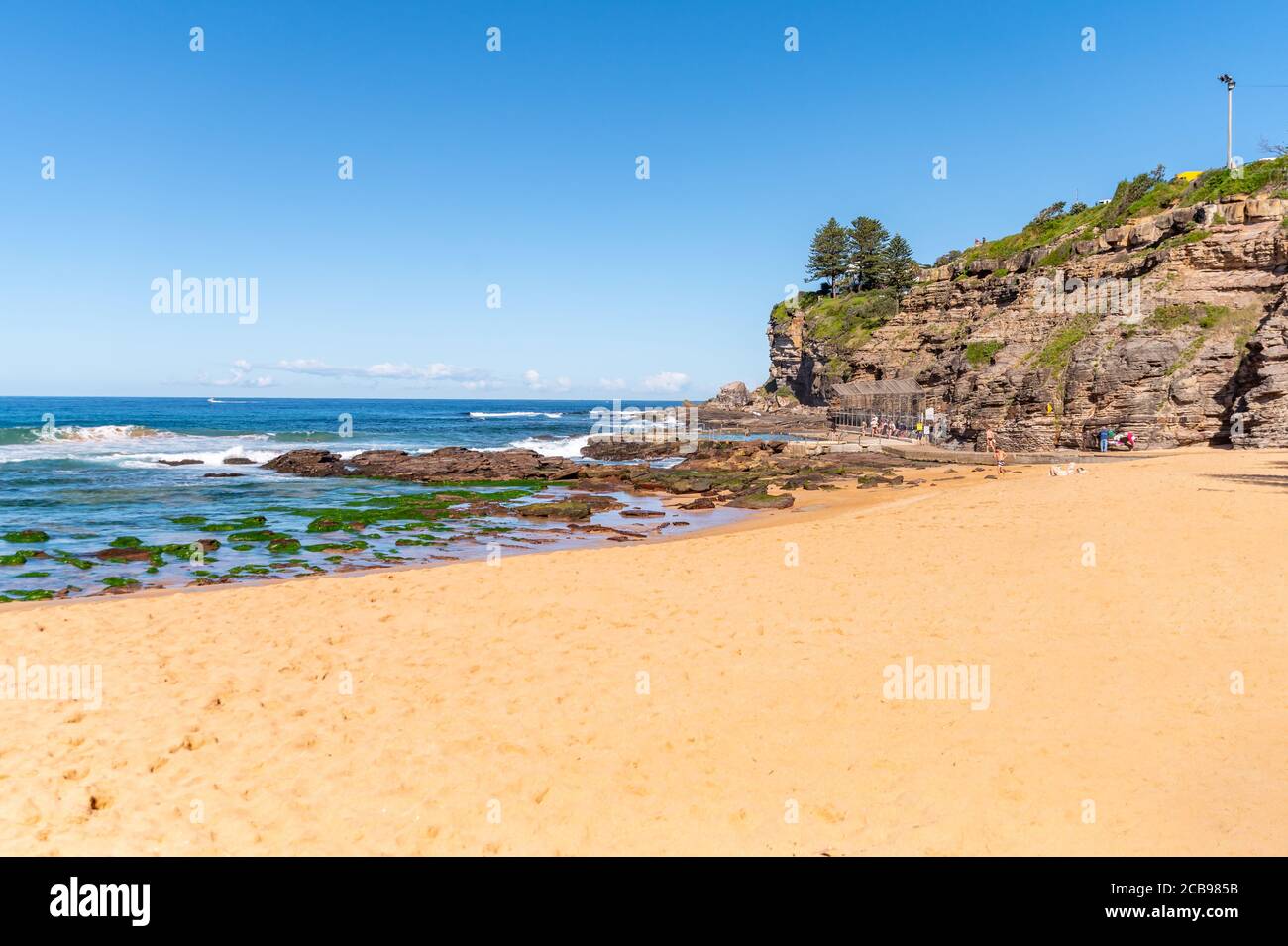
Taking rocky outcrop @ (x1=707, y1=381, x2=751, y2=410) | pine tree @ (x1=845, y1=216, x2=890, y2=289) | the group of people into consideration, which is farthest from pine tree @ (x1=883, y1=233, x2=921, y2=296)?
the group of people

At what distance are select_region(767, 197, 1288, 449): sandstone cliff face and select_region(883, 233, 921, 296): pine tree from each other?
4307 centimetres

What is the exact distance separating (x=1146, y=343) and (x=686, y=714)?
3773 centimetres

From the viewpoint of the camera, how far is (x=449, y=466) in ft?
126

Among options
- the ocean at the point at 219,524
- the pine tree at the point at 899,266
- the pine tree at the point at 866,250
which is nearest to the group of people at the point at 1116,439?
the ocean at the point at 219,524

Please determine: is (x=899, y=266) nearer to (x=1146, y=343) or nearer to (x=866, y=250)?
(x=866, y=250)

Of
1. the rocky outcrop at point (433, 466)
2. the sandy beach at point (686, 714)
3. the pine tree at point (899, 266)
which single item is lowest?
the sandy beach at point (686, 714)

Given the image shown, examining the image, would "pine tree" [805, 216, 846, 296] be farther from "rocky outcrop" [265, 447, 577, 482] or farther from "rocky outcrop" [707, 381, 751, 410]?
"rocky outcrop" [265, 447, 577, 482]

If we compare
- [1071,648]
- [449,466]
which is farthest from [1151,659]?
[449,466]

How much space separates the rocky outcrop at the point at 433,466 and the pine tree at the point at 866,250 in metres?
75.3

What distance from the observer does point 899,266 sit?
308 feet

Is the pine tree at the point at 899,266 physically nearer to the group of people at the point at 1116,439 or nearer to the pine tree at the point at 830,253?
the pine tree at the point at 830,253

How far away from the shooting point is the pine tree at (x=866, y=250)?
10156 cm

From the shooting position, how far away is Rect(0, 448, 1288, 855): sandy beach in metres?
5.49
